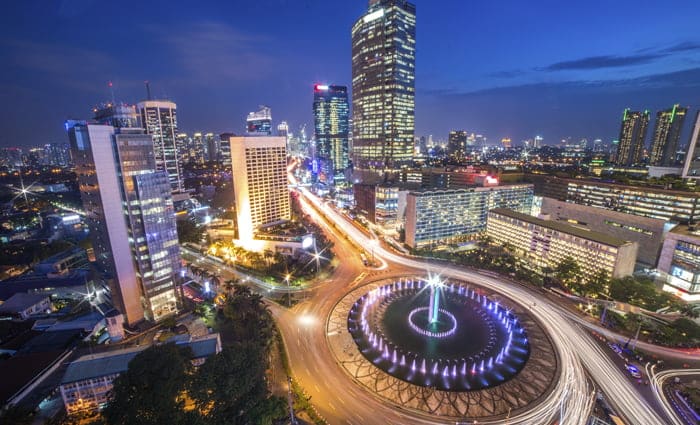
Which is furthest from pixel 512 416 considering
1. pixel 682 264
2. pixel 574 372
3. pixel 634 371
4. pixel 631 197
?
pixel 631 197

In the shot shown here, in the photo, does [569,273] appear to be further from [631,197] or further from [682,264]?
[631,197]

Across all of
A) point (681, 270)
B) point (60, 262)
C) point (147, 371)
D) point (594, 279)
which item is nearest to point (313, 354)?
point (147, 371)

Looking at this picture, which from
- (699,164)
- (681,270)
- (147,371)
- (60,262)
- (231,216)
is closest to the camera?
(147,371)

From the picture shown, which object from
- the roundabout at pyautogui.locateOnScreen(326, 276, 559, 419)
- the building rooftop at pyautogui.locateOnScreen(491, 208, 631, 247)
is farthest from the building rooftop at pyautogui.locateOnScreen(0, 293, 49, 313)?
the building rooftop at pyautogui.locateOnScreen(491, 208, 631, 247)

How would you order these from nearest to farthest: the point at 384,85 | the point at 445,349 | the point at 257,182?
the point at 445,349 < the point at 257,182 < the point at 384,85

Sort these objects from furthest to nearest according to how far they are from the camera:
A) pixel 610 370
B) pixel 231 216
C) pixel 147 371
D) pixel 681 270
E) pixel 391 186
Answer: pixel 231 216 → pixel 391 186 → pixel 681 270 → pixel 610 370 → pixel 147 371

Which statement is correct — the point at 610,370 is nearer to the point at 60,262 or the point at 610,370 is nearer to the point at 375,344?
the point at 375,344

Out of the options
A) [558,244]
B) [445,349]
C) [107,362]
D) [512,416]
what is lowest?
[445,349]

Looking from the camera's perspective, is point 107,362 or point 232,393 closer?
point 232,393
